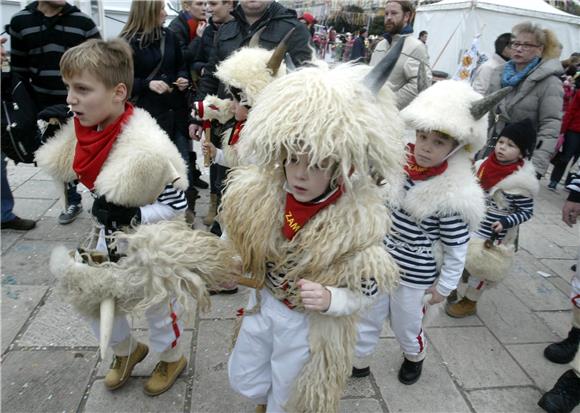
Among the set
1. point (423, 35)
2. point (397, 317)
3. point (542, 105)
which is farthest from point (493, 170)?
point (423, 35)

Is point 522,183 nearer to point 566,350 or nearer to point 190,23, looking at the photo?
point 566,350

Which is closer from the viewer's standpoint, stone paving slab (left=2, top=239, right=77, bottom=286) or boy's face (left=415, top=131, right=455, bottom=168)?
boy's face (left=415, top=131, right=455, bottom=168)

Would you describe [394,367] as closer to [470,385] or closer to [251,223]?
[470,385]

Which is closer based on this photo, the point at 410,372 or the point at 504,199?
the point at 410,372

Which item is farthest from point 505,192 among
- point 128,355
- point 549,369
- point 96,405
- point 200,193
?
point 200,193

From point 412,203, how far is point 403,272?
41cm

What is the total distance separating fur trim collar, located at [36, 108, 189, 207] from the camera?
1881 mm

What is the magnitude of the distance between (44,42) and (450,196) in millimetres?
3653

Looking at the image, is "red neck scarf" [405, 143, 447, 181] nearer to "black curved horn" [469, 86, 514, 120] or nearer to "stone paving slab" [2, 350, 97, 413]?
"black curved horn" [469, 86, 514, 120]

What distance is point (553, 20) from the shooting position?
1011 centimetres

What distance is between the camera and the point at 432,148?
7.16 ft

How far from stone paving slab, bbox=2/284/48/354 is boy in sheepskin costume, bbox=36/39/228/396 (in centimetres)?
103

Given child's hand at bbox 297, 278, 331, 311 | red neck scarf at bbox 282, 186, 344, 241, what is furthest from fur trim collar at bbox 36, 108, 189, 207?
child's hand at bbox 297, 278, 331, 311

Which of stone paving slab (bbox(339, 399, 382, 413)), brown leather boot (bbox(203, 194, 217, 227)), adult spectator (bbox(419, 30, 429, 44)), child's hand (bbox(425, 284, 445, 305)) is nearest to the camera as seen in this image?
child's hand (bbox(425, 284, 445, 305))
